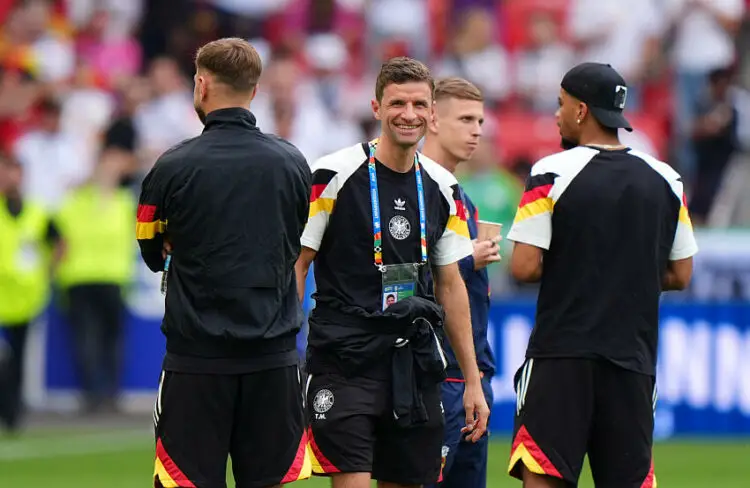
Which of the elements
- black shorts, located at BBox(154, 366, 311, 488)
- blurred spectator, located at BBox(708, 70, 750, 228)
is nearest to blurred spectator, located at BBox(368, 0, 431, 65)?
blurred spectator, located at BBox(708, 70, 750, 228)

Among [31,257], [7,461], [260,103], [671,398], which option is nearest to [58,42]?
[260,103]

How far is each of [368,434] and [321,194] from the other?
1.12 m

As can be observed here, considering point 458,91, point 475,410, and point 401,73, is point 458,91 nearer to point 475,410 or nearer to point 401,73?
point 401,73

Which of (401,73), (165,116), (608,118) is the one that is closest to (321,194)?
(401,73)

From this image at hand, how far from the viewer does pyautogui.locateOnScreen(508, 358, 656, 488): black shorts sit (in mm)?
7242

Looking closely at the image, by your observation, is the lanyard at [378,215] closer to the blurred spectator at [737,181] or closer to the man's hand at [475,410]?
the man's hand at [475,410]

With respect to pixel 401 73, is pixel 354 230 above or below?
below

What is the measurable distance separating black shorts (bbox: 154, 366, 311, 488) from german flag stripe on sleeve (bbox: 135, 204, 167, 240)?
59 cm

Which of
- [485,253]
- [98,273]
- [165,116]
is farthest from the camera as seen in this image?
[165,116]

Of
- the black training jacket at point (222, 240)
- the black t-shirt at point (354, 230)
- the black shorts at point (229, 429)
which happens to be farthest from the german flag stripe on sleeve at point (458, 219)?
the black shorts at point (229, 429)

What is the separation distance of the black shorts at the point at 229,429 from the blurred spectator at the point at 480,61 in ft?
44.3

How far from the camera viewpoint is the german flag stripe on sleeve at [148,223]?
6680 mm

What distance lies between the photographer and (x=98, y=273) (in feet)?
55.4

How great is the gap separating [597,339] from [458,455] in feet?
4.37
